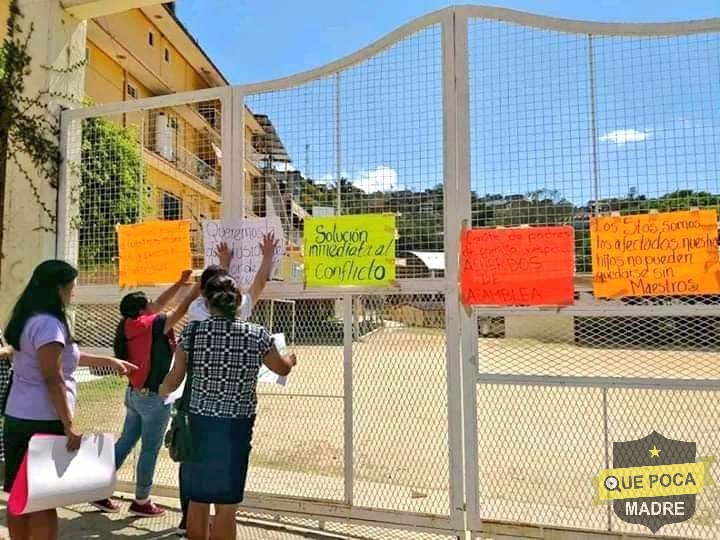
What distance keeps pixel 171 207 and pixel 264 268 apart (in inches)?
44.1

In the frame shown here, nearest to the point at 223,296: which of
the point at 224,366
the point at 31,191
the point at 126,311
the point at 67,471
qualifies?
the point at 224,366

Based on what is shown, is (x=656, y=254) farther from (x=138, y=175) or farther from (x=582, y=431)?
(x=138, y=175)

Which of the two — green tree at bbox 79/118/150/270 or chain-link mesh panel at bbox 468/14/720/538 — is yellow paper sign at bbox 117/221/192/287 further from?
chain-link mesh panel at bbox 468/14/720/538

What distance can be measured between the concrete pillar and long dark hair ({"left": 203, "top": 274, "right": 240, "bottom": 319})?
8.75ft

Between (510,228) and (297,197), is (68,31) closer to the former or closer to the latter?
(297,197)

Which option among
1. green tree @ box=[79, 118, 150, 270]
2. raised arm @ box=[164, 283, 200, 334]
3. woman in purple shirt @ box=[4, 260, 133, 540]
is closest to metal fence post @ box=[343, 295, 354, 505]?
raised arm @ box=[164, 283, 200, 334]

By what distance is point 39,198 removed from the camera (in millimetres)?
5047

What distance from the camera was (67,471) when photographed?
3109 mm

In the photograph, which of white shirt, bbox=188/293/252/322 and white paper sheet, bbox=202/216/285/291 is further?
white paper sheet, bbox=202/216/285/291

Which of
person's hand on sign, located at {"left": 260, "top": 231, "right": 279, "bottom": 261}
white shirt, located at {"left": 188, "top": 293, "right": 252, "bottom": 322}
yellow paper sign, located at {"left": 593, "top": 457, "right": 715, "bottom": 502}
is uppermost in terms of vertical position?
person's hand on sign, located at {"left": 260, "top": 231, "right": 279, "bottom": 261}

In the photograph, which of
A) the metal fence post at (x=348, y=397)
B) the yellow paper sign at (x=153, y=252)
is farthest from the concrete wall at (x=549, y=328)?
the yellow paper sign at (x=153, y=252)

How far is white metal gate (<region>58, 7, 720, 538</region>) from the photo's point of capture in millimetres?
3348

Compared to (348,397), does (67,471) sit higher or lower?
lower

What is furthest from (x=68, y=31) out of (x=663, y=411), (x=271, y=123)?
(x=663, y=411)
